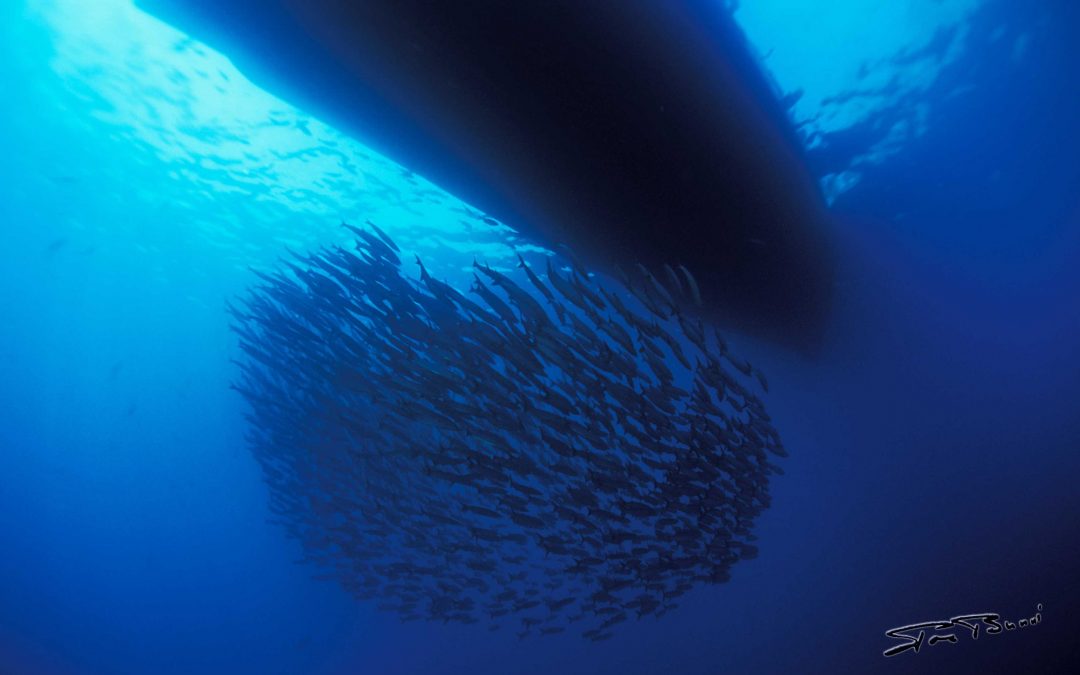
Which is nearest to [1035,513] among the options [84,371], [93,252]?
[93,252]

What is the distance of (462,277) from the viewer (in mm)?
12328

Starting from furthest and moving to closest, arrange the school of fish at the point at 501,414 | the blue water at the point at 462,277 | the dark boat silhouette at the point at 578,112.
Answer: the blue water at the point at 462,277 < the school of fish at the point at 501,414 < the dark boat silhouette at the point at 578,112

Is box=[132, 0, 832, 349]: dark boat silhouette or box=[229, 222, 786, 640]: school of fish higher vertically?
box=[132, 0, 832, 349]: dark boat silhouette

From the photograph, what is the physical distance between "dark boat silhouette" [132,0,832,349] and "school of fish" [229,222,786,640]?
3.23ft

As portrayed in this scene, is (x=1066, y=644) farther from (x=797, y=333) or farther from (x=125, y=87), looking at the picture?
(x=125, y=87)

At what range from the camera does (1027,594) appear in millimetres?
15375

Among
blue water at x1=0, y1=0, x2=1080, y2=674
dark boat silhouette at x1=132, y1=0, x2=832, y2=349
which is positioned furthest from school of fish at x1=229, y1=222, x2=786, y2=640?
blue water at x1=0, y1=0, x2=1080, y2=674

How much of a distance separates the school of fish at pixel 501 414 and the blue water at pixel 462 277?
2769mm

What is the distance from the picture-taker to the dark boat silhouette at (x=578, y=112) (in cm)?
564

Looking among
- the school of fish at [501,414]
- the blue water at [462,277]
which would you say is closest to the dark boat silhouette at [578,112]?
the blue water at [462,277]

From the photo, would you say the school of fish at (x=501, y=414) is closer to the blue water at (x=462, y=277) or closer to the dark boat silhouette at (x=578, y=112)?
the dark boat silhouette at (x=578, y=112)

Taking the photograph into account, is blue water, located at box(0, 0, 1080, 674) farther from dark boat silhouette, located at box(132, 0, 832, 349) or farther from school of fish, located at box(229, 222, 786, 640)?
school of fish, located at box(229, 222, 786, 640)

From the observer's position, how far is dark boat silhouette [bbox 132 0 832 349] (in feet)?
18.5

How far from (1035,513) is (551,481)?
39.9ft
